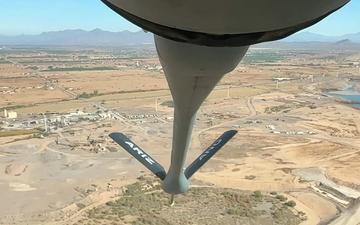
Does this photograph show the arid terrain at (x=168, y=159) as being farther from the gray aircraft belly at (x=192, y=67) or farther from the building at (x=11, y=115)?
the gray aircraft belly at (x=192, y=67)

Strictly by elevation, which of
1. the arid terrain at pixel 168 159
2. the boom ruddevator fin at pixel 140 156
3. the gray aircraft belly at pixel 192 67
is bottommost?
the arid terrain at pixel 168 159

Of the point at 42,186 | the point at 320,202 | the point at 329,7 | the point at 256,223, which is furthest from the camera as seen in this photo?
the point at 42,186

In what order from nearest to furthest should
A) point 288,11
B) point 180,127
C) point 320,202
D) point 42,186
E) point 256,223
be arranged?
point 288,11 → point 180,127 → point 256,223 → point 320,202 → point 42,186

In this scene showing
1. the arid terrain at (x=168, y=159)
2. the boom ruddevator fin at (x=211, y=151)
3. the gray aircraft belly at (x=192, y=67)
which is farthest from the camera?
the arid terrain at (x=168, y=159)

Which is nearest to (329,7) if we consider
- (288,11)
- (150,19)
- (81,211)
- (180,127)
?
(288,11)

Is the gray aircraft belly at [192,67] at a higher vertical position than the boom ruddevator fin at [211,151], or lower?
higher

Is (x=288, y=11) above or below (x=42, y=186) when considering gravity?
above

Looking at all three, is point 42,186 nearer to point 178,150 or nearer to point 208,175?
point 208,175

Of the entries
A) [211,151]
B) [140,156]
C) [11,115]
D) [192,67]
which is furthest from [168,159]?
[192,67]

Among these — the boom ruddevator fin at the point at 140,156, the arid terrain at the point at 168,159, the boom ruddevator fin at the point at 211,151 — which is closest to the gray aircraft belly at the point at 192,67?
the boom ruddevator fin at the point at 140,156
